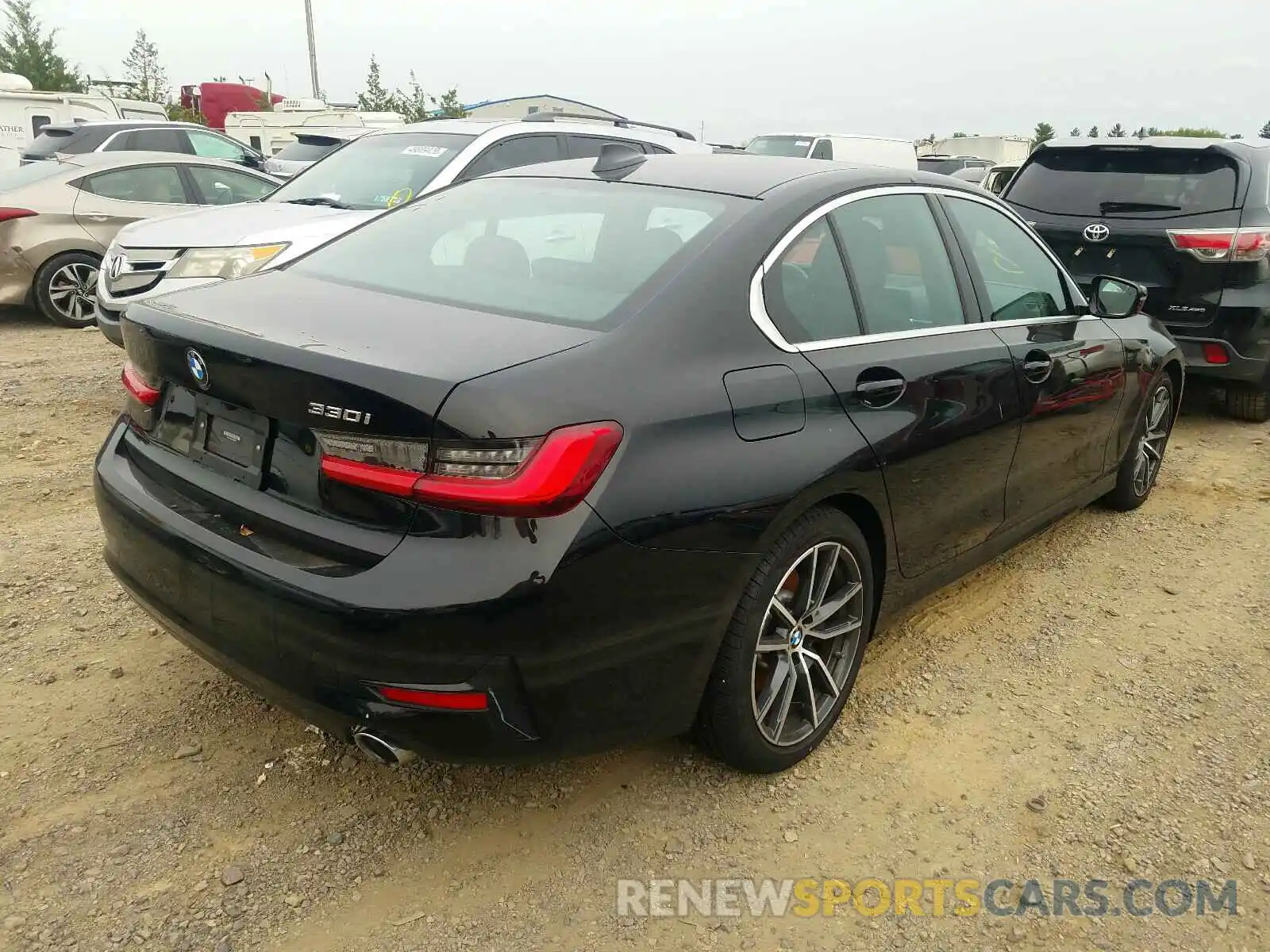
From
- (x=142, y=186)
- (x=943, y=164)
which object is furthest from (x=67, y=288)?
(x=943, y=164)

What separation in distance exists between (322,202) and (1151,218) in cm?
520

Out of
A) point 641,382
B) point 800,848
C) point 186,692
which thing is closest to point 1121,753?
point 800,848

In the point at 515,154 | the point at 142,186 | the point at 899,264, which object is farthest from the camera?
the point at 142,186

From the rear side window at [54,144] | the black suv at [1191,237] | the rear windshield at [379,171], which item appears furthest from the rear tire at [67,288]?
the black suv at [1191,237]

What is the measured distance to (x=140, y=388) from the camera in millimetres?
2619

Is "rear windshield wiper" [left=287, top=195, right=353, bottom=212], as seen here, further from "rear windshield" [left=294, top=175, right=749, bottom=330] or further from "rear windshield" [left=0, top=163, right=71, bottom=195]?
"rear windshield" [left=0, top=163, right=71, bottom=195]

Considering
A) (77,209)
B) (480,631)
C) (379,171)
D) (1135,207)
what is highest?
(379,171)

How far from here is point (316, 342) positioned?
2189 millimetres

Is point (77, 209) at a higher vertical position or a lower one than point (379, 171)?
lower

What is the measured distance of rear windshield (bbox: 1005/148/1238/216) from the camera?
591cm

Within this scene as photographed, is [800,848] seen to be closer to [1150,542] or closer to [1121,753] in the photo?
[1121,753]

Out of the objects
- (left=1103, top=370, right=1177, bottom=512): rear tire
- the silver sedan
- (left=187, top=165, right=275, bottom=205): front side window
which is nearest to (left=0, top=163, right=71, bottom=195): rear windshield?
the silver sedan
